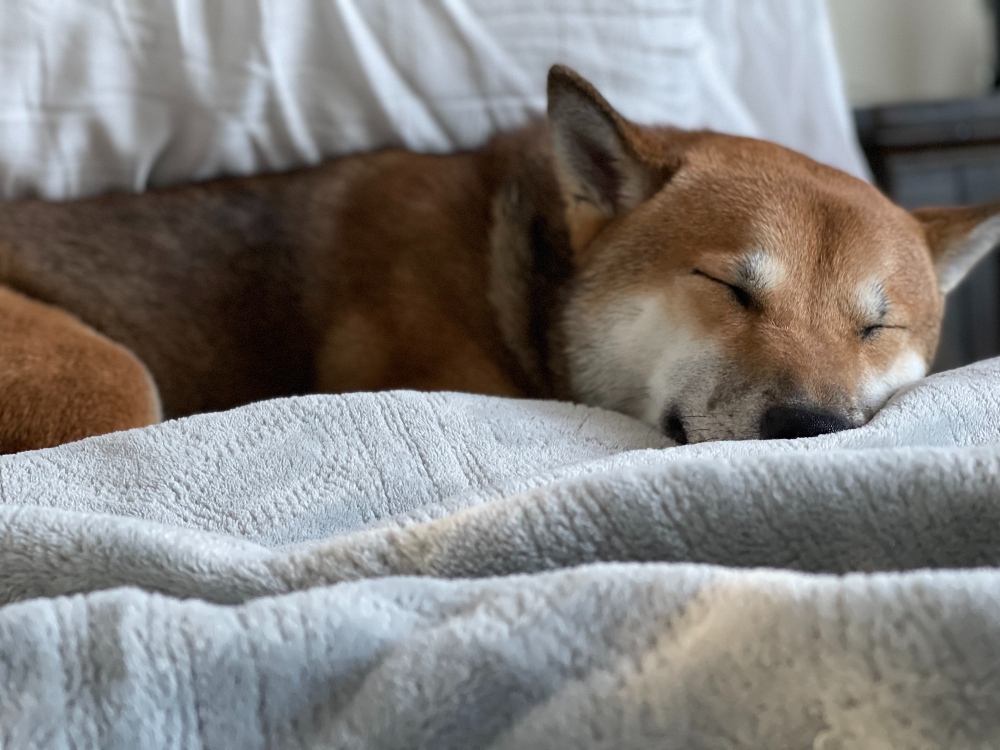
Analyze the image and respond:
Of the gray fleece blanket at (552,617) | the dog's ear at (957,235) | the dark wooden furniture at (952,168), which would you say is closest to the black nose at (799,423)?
the gray fleece blanket at (552,617)

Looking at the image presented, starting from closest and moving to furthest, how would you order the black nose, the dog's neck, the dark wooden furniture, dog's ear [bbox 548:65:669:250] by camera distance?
the black nose < dog's ear [bbox 548:65:669:250] < the dog's neck < the dark wooden furniture

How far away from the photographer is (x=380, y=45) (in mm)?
1438

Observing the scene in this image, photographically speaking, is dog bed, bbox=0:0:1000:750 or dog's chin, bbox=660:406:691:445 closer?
dog bed, bbox=0:0:1000:750

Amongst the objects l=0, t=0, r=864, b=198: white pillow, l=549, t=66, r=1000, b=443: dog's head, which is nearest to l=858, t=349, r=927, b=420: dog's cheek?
l=549, t=66, r=1000, b=443: dog's head

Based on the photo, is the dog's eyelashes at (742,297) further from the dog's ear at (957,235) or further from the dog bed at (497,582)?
the dog's ear at (957,235)

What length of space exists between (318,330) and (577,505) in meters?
0.83

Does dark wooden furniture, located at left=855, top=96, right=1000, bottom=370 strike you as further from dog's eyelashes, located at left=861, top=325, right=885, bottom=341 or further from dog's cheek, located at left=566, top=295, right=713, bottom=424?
dog's cheek, located at left=566, top=295, right=713, bottom=424

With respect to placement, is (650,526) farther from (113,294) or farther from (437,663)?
(113,294)

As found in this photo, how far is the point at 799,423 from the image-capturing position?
→ 88 cm

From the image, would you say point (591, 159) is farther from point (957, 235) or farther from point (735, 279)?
point (957, 235)

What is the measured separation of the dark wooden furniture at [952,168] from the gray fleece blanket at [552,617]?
1.59 meters

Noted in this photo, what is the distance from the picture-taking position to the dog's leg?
1.00 meters

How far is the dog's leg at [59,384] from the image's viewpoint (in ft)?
3.30

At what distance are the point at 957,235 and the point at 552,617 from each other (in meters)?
1.03
